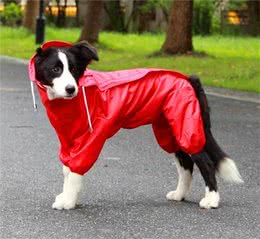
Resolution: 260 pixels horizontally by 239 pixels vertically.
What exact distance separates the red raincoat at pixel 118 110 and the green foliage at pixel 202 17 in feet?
109

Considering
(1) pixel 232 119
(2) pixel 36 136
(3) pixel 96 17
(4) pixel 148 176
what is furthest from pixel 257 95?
(3) pixel 96 17

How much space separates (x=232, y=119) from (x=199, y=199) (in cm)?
497

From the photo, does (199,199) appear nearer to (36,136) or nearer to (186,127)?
(186,127)

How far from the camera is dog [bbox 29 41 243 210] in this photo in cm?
535

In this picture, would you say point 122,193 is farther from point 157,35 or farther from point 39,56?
point 157,35

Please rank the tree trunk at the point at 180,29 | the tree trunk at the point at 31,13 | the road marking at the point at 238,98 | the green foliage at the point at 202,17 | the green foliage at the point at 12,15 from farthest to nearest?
the green foliage at the point at 12,15, the green foliage at the point at 202,17, the tree trunk at the point at 31,13, the tree trunk at the point at 180,29, the road marking at the point at 238,98

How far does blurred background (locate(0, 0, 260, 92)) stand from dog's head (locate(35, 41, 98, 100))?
903 cm

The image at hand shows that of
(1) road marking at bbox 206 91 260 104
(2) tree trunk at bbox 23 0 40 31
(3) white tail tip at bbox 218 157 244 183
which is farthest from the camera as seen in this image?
(2) tree trunk at bbox 23 0 40 31

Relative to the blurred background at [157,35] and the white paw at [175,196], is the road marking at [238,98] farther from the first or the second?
the white paw at [175,196]

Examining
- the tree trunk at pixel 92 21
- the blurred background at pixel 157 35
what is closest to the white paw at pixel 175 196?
the blurred background at pixel 157 35

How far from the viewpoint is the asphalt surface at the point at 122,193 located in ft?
17.1

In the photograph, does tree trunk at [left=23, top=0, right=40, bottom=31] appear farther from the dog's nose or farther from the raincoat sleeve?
the dog's nose

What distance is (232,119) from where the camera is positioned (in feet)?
36.1

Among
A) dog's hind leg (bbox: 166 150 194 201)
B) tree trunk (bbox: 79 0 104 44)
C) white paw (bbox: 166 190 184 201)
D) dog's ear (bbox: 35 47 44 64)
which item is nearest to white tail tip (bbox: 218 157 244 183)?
dog's hind leg (bbox: 166 150 194 201)
